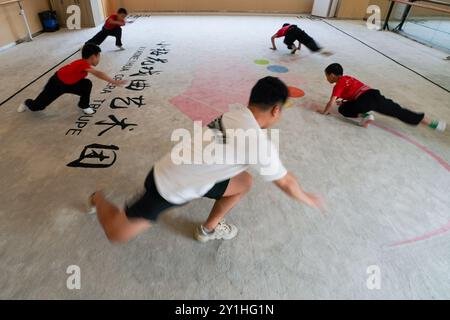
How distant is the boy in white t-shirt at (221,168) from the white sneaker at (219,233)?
0.96 feet

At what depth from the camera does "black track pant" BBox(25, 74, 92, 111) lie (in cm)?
242

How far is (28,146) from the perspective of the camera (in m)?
2.09

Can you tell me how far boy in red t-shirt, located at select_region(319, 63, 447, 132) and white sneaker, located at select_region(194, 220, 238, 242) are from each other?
173 cm

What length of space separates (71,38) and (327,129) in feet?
16.2

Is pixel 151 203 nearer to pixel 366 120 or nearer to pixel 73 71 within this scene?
pixel 73 71

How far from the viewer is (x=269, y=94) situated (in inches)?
40.5

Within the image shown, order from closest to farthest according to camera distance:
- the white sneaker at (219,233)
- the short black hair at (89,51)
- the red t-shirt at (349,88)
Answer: the white sneaker at (219,233)
the short black hair at (89,51)
the red t-shirt at (349,88)

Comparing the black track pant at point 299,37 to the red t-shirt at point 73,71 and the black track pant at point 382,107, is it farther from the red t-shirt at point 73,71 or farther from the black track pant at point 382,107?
the red t-shirt at point 73,71

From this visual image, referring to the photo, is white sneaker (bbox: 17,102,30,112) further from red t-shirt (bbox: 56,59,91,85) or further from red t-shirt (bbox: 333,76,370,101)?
red t-shirt (bbox: 333,76,370,101)

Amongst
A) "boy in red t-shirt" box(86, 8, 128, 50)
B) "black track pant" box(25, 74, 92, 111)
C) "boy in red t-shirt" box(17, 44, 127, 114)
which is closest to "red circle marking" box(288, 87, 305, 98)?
"boy in red t-shirt" box(17, 44, 127, 114)

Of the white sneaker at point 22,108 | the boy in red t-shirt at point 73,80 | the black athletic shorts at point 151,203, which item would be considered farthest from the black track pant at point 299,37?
the black athletic shorts at point 151,203

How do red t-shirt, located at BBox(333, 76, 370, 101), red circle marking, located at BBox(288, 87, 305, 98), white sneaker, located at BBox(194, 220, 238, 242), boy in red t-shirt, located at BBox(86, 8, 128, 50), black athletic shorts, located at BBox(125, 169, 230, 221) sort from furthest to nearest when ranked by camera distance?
boy in red t-shirt, located at BBox(86, 8, 128, 50) < red circle marking, located at BBox(288, 87, 305, 98) < red t-shirt, located at BBox(333, 76, 370, 101) < white sneaker, located at BBox(194, 220, 238, 242) < black athletic shorts, located at BBox(125, 169, 230, 221)

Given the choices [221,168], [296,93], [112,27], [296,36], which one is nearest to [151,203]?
[221,168]

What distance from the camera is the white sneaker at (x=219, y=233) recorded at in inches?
55.6
